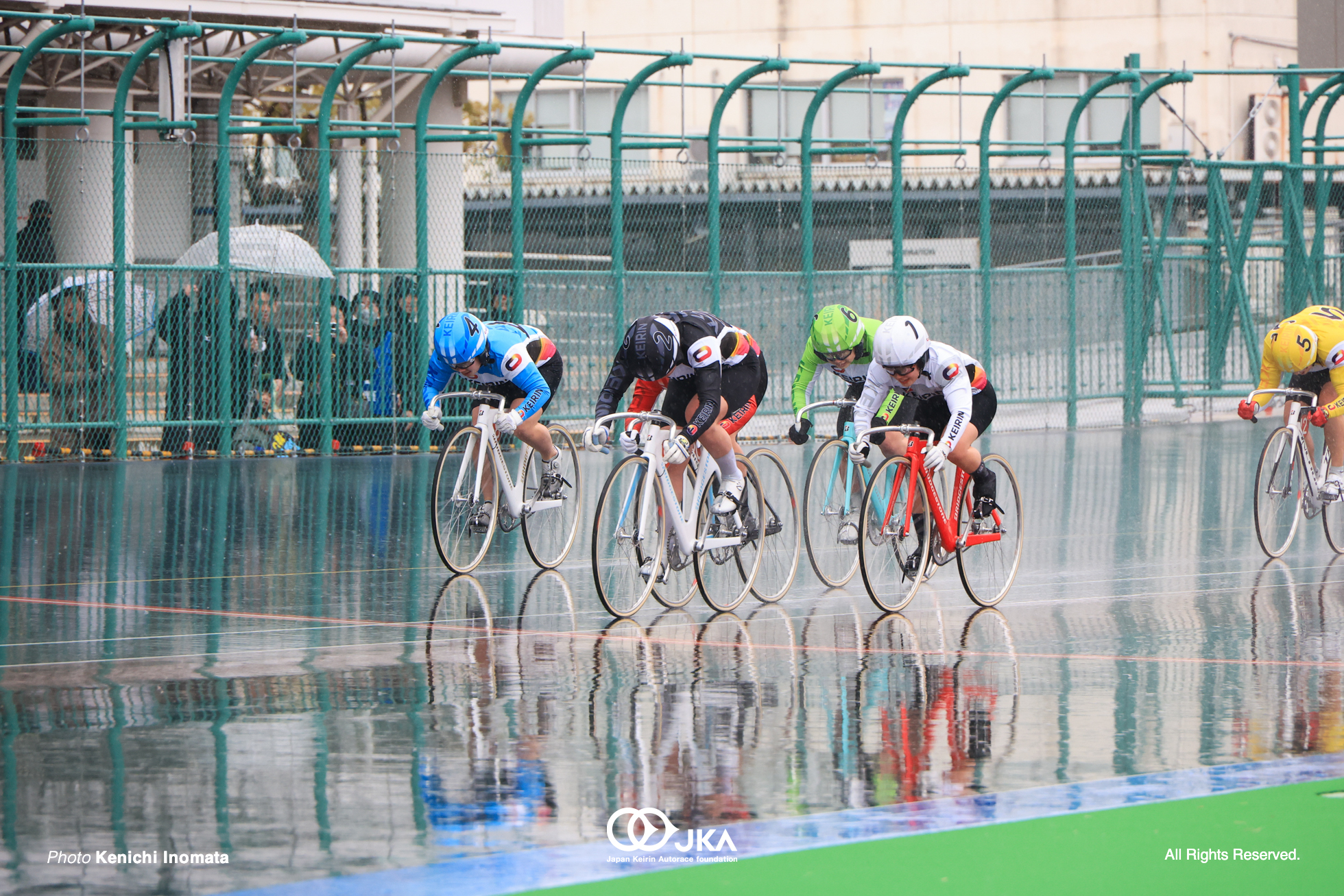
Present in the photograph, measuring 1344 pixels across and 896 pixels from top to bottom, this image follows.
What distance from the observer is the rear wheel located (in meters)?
11.8

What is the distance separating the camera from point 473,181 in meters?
34.1

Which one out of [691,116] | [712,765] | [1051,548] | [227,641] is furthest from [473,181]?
[712,765]

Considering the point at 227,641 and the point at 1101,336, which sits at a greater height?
the point at 1101,336

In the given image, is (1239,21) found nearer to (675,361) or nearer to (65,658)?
(675,361)

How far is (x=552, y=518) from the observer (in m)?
11.7

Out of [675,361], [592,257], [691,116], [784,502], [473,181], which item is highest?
[691,116]

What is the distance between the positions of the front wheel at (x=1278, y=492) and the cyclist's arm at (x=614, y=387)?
424 centimetres

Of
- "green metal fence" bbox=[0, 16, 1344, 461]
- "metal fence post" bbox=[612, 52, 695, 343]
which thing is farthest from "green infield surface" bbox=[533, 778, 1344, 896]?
"metal fence post" bbox=[612, 52, 695, 343]

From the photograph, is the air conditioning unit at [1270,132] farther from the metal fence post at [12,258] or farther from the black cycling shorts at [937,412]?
the black cycling shorts at [937,412]

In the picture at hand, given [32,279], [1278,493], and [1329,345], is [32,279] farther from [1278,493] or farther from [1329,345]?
[1329,345]

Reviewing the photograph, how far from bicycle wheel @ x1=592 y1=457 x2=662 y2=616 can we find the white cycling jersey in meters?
1.21

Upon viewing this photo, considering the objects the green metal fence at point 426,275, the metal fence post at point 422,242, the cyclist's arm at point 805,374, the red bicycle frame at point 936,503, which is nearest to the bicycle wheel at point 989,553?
the red bicycle frame at point 936,503

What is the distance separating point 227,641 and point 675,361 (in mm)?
2648

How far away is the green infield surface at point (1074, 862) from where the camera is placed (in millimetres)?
4941
